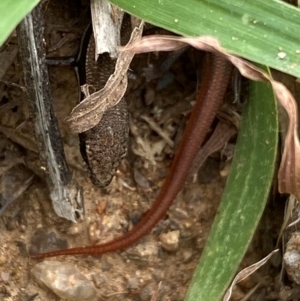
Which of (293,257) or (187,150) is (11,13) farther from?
(293,257)

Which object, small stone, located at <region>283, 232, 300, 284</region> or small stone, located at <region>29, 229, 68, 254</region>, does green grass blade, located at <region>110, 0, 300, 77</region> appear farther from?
small stone, located at <region>29, 229, 68, 254</region>

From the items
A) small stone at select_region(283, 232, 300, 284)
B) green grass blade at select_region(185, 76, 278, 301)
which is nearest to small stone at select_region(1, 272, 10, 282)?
green grass blade at select_region(185, 76, 278, 301)

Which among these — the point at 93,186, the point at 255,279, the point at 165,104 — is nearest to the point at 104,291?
the point at 93,186

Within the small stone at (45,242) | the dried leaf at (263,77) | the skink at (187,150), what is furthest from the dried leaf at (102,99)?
the small stone at (45,242)

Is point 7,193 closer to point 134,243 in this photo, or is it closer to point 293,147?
point 134,243

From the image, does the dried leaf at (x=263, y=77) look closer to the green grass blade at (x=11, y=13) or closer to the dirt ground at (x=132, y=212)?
the green grass blade at (x=11, y=13)

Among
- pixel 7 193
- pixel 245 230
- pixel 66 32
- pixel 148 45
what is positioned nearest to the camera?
pixel 148 45
